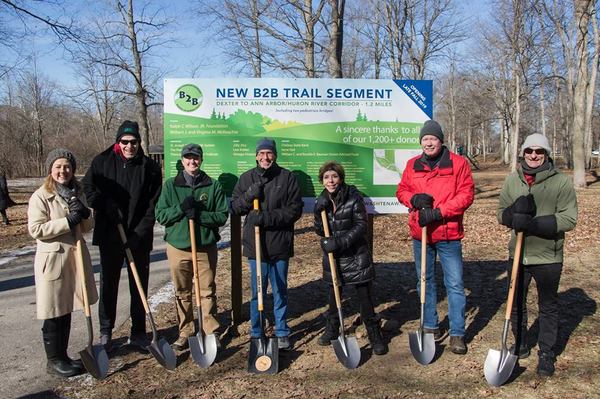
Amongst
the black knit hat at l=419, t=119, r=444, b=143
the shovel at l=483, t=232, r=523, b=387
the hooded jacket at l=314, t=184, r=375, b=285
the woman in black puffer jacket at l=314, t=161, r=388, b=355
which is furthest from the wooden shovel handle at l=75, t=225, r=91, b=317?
the shovel at l=483, t=232, r=523, b=387

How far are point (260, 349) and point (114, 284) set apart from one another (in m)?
1.60

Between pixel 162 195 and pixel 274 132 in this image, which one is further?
pixel 274 132

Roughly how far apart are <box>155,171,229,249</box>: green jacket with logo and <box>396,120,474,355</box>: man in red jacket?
1.87 m

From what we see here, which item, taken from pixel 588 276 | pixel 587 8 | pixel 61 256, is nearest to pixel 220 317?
pixel 61 256

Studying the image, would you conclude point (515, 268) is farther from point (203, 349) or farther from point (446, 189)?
point (203, 349)

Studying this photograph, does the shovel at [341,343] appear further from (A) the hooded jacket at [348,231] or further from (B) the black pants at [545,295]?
(B) the black pants at [545,295]

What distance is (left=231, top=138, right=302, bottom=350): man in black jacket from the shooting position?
14.4 feet

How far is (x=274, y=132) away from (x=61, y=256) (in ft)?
8.51

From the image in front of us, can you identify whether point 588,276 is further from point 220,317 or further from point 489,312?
point 220,317

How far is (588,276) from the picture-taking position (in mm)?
7160

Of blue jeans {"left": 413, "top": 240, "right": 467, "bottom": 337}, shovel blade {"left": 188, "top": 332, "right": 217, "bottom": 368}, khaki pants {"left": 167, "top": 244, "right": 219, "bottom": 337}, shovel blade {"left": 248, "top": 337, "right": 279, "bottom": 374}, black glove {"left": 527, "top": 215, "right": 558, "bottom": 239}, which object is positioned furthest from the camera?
khaki pants {"left": 167, "top": 244, "right": 219, "bottom": 337}

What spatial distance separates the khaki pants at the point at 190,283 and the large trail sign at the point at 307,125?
1.01m

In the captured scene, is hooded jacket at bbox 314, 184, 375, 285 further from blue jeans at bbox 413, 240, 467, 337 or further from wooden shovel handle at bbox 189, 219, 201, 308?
wooden shovel handle at bbox 189, 219, 201, 308

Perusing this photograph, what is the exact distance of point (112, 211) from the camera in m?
4.26
